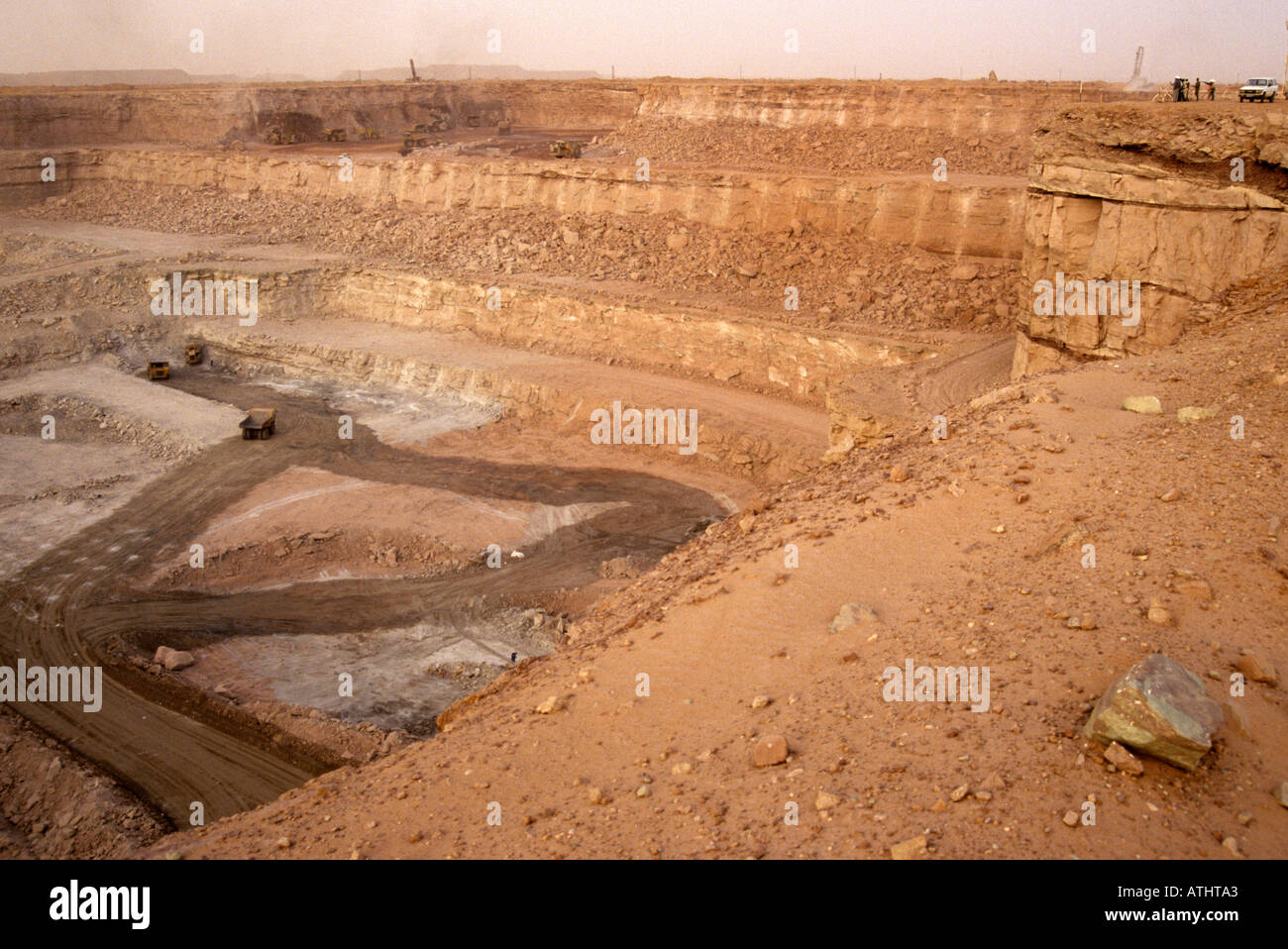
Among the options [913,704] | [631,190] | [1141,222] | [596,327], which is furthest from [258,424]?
[913,704]

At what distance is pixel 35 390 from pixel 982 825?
76.3ft

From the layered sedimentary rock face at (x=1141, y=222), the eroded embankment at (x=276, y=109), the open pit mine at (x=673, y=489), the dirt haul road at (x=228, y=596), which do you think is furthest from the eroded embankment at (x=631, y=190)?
the dirt haul road at (x=228, y=596)

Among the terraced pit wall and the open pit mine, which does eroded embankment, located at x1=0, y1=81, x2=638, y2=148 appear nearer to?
the open pit mine

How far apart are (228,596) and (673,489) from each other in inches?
306

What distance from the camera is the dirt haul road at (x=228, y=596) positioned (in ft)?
35.8

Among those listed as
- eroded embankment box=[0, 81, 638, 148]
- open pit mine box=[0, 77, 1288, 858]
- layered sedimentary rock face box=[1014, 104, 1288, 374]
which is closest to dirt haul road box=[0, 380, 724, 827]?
open pit mine box=[0, 77, 1288, 858]

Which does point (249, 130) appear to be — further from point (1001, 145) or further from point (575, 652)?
point (575, 652)

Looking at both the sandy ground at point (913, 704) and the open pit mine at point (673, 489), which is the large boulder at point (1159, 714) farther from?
the sandy ground at point (913, 704)

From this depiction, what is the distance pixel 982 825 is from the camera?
4707 millimetres

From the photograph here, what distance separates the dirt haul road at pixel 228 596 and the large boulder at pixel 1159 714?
8.44m

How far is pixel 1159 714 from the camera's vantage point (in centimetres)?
483

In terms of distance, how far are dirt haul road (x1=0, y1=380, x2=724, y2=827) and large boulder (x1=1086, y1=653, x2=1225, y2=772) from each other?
8439mm

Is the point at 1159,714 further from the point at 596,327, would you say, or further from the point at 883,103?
the point at 883,103

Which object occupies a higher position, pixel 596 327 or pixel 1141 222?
pixel 1141 222
